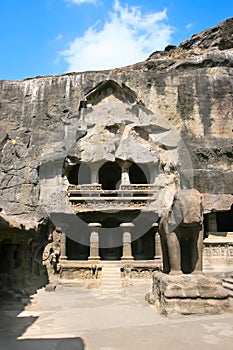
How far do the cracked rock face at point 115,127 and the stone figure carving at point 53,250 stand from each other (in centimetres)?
139

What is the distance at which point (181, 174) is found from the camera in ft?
61.8

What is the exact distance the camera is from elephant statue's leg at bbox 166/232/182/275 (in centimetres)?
814

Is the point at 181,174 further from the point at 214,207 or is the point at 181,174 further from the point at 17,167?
the point at 17,167

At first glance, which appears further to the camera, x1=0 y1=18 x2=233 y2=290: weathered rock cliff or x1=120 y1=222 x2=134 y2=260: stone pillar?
x1=0 y1=18 x2=233 y2=290: weathered rock cliff

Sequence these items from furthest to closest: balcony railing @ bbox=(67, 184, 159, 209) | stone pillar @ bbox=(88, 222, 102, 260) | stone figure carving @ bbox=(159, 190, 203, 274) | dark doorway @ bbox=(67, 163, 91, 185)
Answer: dark doorway @ bbox=(67, 163, 91, 185), balcony railing @ bbox=(67, 184, 159, 209), stone pillar @ bbox=(88, 222, 102, 260), stone figure carving @ bbox=(159, 190, 203, 274)

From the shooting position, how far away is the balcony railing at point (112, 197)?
17453 millimetres

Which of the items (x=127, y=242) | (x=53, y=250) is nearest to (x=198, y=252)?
(x=127, y=242)

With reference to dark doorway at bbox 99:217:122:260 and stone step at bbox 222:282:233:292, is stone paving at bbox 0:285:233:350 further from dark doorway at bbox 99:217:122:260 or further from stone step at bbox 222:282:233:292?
dark doorway at bbox 99:217:122:260

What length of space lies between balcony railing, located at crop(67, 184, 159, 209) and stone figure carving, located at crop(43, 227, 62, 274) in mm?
1887

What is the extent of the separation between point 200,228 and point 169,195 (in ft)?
33.4

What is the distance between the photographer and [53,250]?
1603cm

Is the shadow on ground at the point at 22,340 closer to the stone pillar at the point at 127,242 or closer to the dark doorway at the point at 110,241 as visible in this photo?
the stone pillar at the point at 127,242

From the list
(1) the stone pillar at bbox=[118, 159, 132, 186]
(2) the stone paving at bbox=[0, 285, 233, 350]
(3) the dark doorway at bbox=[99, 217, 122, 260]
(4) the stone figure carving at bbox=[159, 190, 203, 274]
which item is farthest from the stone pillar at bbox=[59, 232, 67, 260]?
(4) the stone figure carving at bbox=[159, 190, 203, 274]

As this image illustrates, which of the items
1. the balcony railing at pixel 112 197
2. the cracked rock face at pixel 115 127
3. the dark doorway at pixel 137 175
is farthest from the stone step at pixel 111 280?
the dark doorway at pixel 137 175
